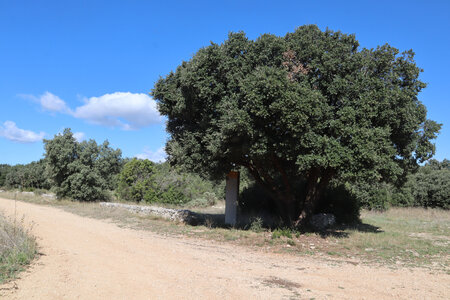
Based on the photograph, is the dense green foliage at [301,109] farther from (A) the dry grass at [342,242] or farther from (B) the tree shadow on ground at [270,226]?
(A) the dry grass at [342,242]

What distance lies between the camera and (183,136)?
16.5 metres

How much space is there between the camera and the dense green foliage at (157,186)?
1261 inches

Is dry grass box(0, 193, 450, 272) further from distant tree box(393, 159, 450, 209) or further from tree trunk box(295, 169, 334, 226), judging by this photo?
distant tree box(393, 159, 450, 209)

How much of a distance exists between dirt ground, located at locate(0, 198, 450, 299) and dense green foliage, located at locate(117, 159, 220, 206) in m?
21.1

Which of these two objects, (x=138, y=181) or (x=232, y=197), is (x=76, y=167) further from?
(x=232, y=197)

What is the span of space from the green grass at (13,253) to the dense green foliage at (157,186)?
77.0 ft

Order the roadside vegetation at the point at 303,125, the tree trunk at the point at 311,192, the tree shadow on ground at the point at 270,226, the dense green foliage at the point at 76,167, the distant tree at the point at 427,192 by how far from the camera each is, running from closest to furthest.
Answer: the roadside vegetation at the point at 303,125
the tree shadow on ground at the point at 270,226
the tree trunk at the point at 311,192
the dense green foliage at the point at 76,167
the distant tree at the point at 427,192

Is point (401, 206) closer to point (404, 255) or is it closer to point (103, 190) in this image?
point (404, 255)

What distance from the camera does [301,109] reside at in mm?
11984

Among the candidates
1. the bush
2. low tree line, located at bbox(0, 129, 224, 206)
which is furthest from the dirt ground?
low tree line, located at bbox(0, 129, 224, 206)

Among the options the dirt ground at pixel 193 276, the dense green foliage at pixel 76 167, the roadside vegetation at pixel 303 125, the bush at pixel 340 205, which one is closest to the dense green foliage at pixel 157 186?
the dense green foliage at pixel 76 167

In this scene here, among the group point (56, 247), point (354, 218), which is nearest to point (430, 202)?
point (354, 218)

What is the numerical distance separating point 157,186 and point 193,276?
25517mm

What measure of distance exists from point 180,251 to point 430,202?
3309 centimetres
